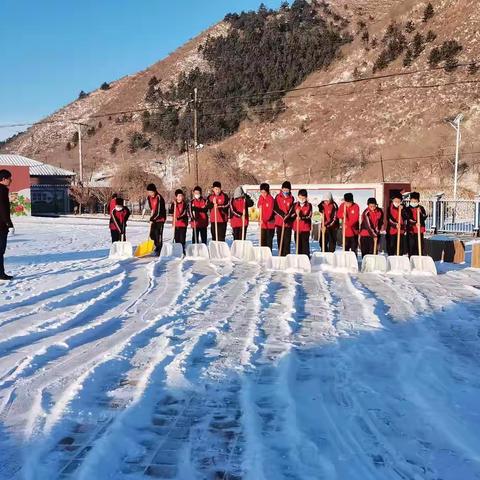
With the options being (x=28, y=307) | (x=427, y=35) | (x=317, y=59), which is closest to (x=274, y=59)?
(x=317, y=59)

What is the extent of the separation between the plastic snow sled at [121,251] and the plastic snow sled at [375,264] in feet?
16.8

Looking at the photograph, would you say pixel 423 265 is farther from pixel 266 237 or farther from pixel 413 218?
pixel 266 237

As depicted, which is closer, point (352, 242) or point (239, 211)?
point (352, 242)

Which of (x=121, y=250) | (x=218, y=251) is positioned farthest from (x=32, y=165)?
(x=218, y=251)

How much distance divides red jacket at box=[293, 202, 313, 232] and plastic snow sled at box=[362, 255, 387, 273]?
149 centimetres

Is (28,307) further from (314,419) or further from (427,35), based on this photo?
(427,35)

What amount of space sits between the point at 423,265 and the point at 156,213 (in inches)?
233

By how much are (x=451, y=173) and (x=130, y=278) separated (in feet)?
141

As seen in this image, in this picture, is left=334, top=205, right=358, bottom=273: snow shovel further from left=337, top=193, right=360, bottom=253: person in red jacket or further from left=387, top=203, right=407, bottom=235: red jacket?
left=387, top=203, right=407, bottom=235: red jacket

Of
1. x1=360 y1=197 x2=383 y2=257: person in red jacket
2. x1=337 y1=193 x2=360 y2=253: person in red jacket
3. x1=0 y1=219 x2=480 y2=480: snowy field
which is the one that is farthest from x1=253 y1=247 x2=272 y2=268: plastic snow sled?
x1=0 y1=219 x2=480 y2=480: snowy field

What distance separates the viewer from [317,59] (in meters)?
85.3

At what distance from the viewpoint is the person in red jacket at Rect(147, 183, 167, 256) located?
44.3ft

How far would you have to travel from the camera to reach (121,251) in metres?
13.2

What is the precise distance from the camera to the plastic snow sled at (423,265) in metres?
11.3
